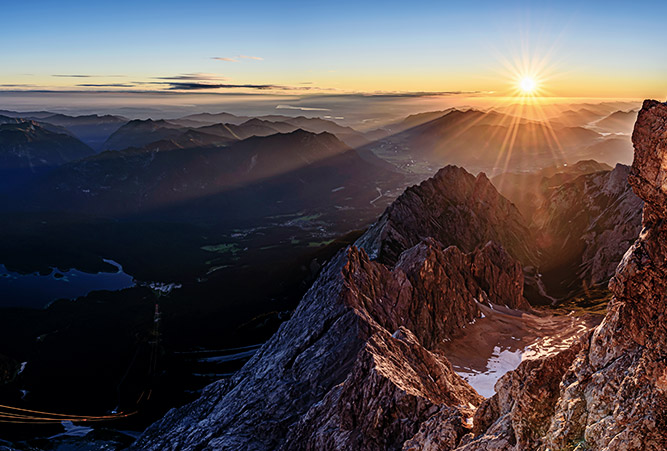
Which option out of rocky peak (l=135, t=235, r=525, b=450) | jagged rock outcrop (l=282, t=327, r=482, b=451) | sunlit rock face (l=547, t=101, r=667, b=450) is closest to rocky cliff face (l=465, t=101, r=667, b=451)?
sunlit rock face (l=547, t=101, r=667, b=450)

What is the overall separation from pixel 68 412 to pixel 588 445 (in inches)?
8551

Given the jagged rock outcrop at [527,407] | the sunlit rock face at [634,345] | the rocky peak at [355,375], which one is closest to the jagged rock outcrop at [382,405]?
the rocky peak at [355,375]

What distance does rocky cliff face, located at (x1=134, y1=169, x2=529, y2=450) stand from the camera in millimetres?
49353

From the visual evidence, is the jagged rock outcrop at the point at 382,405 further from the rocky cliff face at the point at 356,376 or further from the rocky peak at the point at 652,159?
the rocky peak at the point at 652,159

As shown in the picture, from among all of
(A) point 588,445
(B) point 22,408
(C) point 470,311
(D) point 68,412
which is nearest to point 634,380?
(A) point 588,445

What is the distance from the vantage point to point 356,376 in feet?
185

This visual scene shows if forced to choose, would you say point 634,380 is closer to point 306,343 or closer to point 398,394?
point 398,394

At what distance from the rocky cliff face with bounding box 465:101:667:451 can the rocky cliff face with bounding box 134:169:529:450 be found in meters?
12.8

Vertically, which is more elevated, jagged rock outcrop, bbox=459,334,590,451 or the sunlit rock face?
the sunlit rock face

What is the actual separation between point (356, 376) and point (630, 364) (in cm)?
3677

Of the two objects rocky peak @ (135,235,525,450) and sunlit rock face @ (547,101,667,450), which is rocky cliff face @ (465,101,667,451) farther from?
rocky peak @ (135,235,525,450)

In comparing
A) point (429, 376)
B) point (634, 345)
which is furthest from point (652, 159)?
point (429, 376)

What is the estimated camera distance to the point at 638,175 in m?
25.5

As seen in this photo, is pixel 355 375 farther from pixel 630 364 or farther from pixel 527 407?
pixel 630 364
